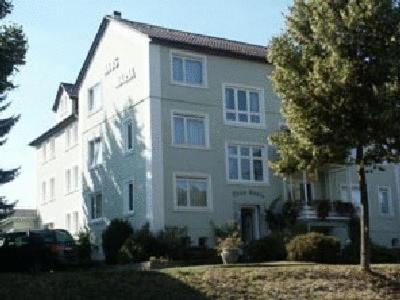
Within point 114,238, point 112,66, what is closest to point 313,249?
point 114,238

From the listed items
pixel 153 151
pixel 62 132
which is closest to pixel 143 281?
pixel 153 151

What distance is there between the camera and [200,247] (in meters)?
32.5

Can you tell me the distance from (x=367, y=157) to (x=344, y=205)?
56.0 feet

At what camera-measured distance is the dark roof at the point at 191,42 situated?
35281 millimetres

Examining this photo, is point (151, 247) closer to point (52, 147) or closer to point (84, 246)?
point (84, 246)

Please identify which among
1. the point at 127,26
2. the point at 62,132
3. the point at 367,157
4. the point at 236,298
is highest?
the point at 127,26

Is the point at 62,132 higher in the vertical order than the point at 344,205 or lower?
higher

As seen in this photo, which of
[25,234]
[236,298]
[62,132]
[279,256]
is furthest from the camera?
[62,132]

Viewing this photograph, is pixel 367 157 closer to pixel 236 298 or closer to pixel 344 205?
pixel 236 298

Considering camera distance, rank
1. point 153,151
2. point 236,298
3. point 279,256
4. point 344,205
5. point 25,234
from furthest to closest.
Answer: point 344,205 → point 153,151 → point 279,256 → point 25,234 → point 236,298

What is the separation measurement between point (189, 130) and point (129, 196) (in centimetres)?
473

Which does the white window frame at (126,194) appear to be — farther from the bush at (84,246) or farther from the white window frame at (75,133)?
the white window frame at (75,133)

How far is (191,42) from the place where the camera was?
35875 mm

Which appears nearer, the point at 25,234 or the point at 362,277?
the point at 362,277
